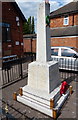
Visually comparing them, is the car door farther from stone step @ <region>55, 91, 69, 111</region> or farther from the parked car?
stone step @ <region>55, 91, 69, 111</region>

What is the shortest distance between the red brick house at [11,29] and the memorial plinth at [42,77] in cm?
796

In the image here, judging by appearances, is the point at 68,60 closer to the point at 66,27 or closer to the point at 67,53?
the point at 67,53

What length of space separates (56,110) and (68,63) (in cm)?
509

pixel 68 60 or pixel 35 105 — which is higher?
pixel 68 60

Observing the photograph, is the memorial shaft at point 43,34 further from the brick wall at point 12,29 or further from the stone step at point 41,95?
the brick wall at point 12,29

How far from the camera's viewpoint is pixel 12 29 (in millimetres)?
13344

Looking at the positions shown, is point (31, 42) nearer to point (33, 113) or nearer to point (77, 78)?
point (77, 78)

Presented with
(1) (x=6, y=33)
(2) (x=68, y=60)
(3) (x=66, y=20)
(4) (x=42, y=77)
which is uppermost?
(3) (x=66, y=20)

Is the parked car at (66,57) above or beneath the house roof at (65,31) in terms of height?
beneath

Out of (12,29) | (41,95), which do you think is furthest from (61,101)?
(12,29)

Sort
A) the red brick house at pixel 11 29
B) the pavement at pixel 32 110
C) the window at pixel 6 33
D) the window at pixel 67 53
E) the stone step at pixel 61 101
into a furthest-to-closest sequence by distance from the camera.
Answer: the red brick house at pixel 11 29
the window at pixel 6 33
the window at pixel 67 53
the stone step at pixel 61 101
the pavement at pixel 32 110

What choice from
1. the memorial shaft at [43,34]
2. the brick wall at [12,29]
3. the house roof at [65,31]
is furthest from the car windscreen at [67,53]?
the brick wall at [12,29]

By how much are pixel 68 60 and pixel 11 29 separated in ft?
24.1

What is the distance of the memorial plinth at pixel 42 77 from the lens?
4.70 meters
